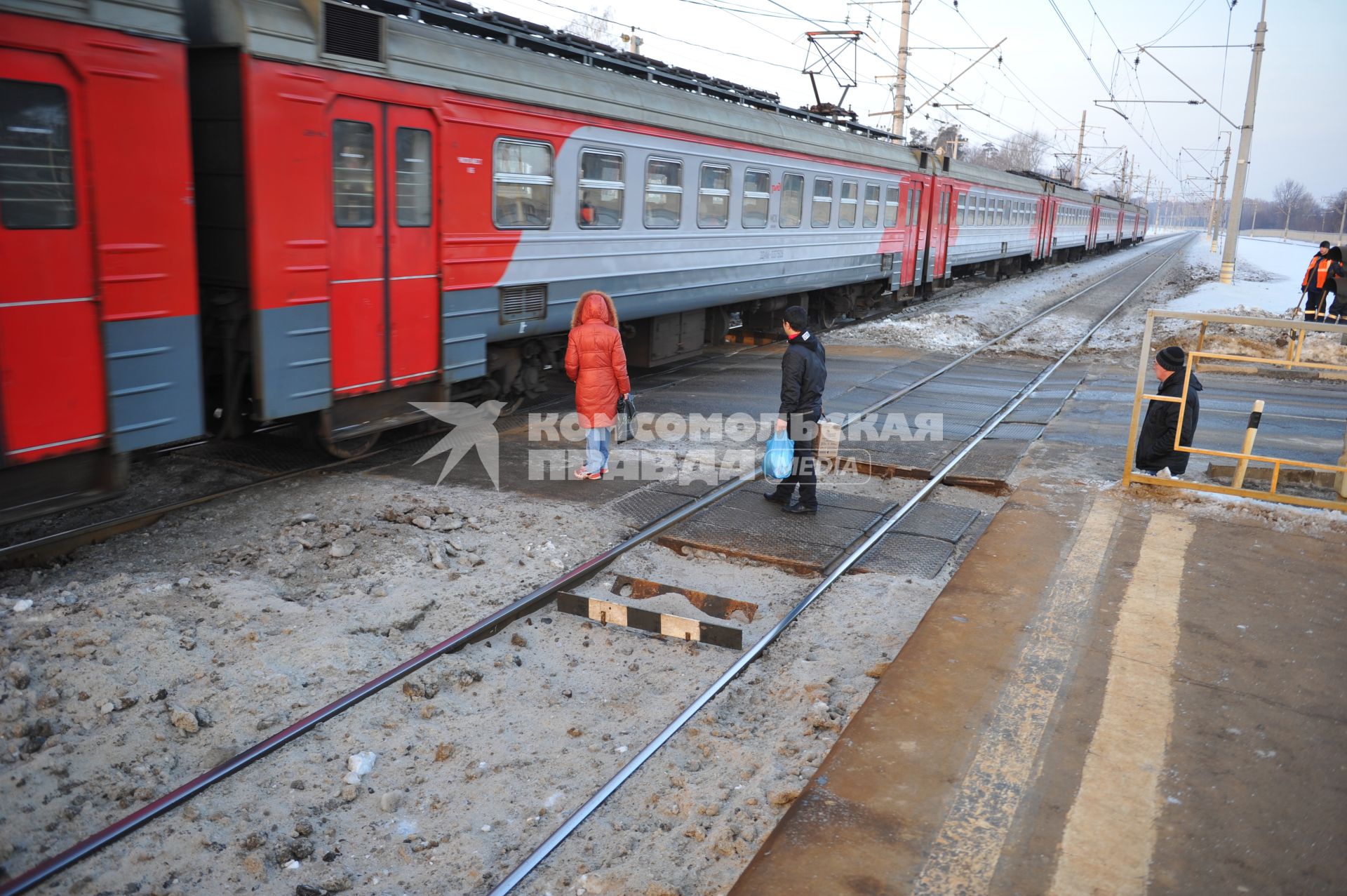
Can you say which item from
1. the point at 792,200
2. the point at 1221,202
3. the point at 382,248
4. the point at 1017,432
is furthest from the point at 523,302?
the point at 1221,202

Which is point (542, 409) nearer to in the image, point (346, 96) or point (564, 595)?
point (346, 96)

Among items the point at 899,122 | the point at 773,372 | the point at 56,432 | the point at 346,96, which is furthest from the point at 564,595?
the point at 899,122

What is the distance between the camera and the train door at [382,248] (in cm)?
731

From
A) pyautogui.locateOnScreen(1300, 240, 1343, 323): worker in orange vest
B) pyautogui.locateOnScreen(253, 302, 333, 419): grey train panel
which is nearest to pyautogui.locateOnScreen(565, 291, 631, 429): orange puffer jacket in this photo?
pyautogui.locateOnScreen(253, 302, 333, 419): grey train panel

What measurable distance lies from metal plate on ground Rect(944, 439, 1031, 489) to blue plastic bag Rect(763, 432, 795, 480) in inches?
75.5

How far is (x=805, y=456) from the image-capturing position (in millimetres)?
7566

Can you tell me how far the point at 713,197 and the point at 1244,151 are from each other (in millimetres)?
22744

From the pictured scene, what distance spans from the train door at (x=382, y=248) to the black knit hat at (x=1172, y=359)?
5991mm

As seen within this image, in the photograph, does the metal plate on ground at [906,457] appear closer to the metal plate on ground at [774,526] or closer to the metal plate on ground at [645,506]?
the metal plate on ground at [774,526]

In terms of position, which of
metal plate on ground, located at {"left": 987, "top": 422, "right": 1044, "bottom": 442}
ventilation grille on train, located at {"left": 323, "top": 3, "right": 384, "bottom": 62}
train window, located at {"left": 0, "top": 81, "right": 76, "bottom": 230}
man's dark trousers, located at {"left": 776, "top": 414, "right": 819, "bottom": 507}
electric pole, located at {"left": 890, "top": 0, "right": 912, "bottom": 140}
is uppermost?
electric pole, located at {"left": 890, "top": 0, "right": 912, "bottom": 140}

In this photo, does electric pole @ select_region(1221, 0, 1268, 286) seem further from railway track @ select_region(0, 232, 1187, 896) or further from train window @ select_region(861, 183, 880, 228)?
railway track @ select_region(0, 232, 1187, 896)

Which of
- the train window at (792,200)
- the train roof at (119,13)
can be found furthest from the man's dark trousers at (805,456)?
the train window at (792,200)

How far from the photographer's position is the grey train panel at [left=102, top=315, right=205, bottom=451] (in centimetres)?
579

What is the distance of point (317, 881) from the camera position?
11.4 ft
